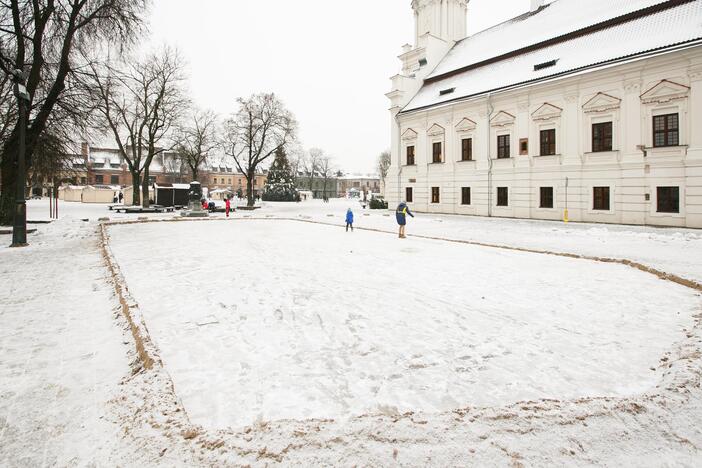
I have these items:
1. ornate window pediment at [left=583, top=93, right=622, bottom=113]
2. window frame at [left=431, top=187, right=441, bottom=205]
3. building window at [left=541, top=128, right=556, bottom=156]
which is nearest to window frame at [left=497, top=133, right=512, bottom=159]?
building window at [left=541, top=128, right=556, bottom=156]

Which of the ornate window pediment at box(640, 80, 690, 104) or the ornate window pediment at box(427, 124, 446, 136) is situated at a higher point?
the ornate window pediment at box(427, 124, 446, 136)

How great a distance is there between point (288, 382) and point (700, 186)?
83.7ft

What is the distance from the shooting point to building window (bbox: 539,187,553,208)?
2678 centimetres

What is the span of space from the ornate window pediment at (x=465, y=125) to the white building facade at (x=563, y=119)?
8 centimetres

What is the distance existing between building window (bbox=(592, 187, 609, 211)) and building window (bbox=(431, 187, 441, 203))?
12425mm

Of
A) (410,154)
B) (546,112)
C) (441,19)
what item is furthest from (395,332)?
(441,19)

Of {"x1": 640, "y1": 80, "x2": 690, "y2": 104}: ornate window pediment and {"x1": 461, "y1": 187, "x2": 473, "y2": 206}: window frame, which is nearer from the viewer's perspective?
{"x1": 640, "y1": 80, "x2": 690, "y2": 104}: ornate window pediment

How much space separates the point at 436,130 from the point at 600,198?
583 inches

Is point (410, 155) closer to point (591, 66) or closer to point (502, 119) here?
point (502, 119)

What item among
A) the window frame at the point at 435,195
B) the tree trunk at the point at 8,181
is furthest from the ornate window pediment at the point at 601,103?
the tree trunk at the point at 8,181

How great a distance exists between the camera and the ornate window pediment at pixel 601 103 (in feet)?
76.9

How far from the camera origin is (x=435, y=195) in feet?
114

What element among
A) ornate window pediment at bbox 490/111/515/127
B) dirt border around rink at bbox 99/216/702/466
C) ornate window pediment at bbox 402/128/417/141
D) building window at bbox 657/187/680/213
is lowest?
dirt border around rink at bbox 99/216/702/466

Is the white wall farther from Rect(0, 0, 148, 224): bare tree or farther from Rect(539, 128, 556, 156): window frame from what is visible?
Rect(0, 0, 148, 224): bare tree
